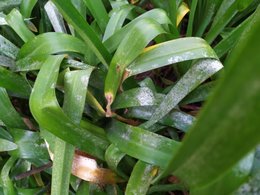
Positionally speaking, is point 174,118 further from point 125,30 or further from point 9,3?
point 9,3

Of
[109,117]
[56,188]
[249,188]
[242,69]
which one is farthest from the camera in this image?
[109,117]

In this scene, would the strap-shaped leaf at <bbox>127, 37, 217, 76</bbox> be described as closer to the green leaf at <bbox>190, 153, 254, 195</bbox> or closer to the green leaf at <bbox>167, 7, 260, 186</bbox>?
the green leaf at <bbox>190, 153, 254, 195</bbox>

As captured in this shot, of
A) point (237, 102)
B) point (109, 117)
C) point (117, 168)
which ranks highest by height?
point (237, 102)

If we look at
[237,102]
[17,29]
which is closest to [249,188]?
[237,102]

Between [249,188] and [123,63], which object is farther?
[123,63]

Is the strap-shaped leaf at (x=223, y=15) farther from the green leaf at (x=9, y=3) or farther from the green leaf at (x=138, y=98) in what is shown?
the green leaf at (x=9, y=3)

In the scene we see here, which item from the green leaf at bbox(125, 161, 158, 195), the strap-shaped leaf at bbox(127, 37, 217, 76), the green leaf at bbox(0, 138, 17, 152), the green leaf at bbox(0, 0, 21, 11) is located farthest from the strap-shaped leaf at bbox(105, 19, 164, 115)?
the green leaf at bbox(0, 0, 21, 11)

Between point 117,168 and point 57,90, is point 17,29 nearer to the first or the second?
point 57,90

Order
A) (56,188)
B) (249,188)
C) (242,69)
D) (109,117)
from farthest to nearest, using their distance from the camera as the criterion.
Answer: (109,117) < (56,188) < (249,188) < (242,69)
